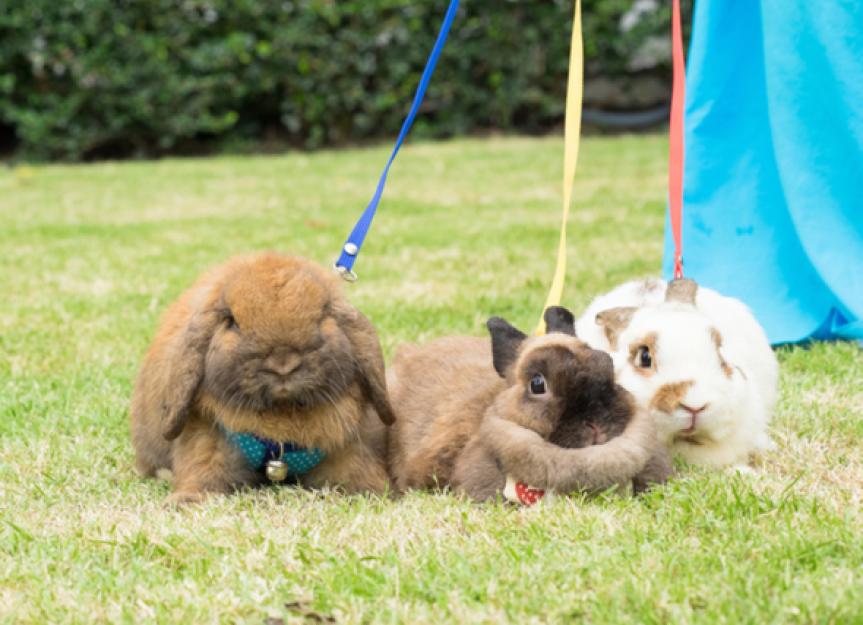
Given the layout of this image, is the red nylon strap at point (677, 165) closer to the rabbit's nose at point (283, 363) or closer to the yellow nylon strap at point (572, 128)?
the yellow nylon strap at point (572, 128)

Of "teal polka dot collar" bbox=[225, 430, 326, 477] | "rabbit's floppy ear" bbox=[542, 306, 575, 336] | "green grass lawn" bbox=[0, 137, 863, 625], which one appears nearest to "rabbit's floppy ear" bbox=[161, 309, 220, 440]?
"teal polka dot collar" bbox=[225, 430, 326, 477]

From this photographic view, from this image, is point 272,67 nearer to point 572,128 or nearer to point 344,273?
point 572,128

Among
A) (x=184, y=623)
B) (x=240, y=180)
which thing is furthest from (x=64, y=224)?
(x=184, y=623)

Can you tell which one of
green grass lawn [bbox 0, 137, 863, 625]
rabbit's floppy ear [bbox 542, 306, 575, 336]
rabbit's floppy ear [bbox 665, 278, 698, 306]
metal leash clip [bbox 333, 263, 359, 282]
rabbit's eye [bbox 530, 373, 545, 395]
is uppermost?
metal leash clip [bbox 333, 263, 359, 282]

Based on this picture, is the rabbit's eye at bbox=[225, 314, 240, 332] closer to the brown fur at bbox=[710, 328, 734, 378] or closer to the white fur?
the white fur

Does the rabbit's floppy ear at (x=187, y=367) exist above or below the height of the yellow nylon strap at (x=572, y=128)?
below

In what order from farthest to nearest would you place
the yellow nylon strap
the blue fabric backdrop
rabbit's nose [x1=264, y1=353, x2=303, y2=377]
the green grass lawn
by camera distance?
the blue fabric backdrop, the yellow nylon strap, rabbit's nose [x1=264, y1=353, x2=303, y2=377], the green grass lawn

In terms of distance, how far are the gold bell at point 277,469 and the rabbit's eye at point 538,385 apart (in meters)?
0.69

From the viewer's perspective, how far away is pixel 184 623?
2.27 metres

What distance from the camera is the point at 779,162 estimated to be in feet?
16.5

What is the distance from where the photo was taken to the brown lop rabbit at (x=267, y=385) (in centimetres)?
287

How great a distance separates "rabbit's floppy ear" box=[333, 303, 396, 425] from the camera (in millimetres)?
3025

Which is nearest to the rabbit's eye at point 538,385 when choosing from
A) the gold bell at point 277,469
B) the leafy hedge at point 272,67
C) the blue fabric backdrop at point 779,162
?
the gold bell at point 277,469

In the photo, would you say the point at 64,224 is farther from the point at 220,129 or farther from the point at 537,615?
the point at 537,615
